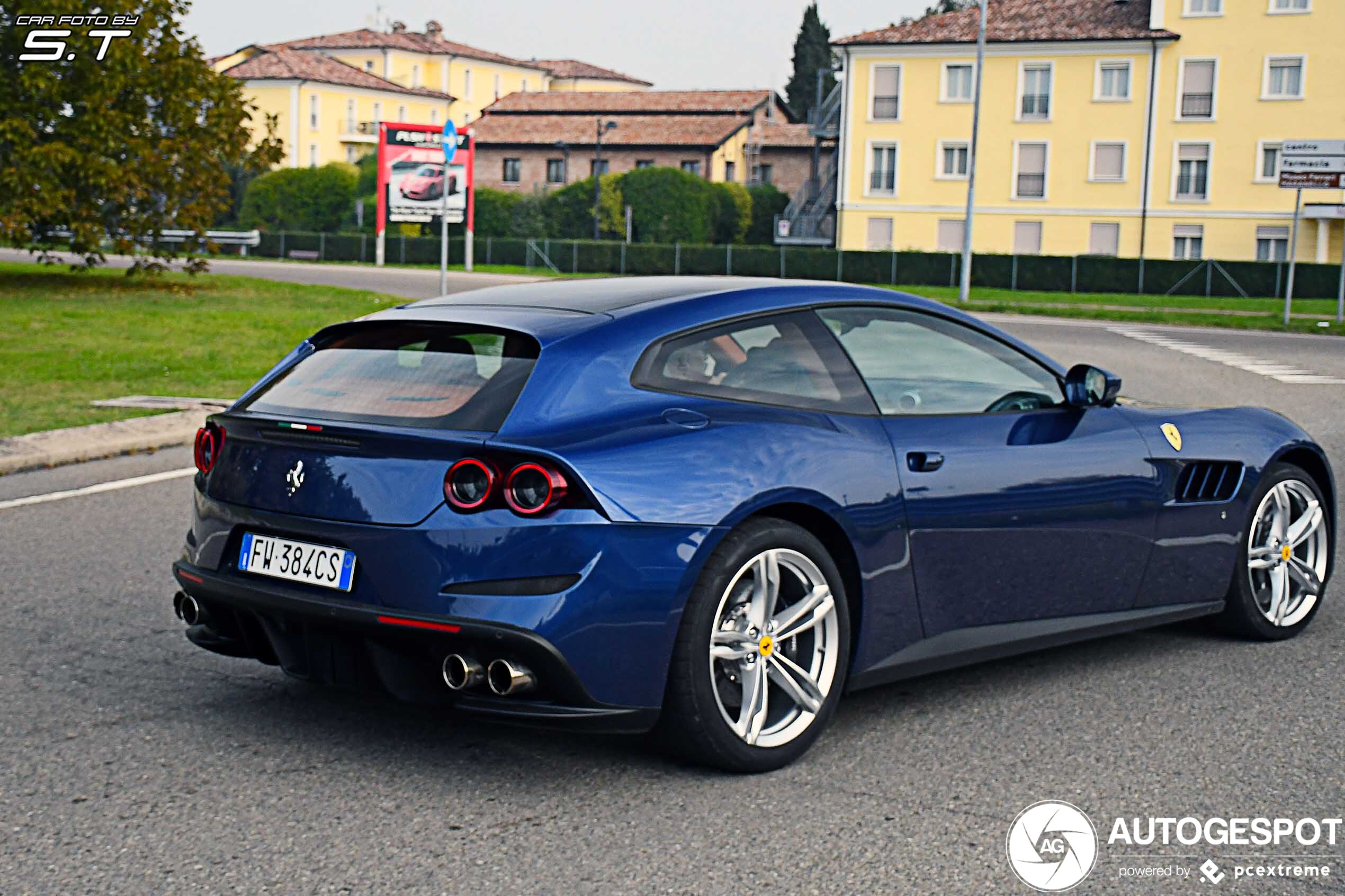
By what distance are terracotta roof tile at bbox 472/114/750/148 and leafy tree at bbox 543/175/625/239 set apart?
14.9 m

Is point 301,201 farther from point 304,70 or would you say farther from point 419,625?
point 419,625

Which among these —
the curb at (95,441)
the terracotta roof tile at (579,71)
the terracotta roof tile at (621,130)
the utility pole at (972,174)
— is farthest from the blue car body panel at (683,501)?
the terracotta roof tile at (579,71)

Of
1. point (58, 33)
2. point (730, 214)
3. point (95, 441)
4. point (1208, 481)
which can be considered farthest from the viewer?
point (730, 214)

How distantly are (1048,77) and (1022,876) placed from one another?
208ft

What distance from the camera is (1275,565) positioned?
6211 millimetres

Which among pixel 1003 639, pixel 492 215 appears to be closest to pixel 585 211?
pixel 492 215

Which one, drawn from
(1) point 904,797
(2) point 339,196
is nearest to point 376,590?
(1) point 904,797

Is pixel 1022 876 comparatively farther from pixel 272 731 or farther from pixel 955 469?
pixel 272 731

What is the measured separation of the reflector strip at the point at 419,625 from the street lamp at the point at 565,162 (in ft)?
288

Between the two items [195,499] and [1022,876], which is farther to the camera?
[195,499]

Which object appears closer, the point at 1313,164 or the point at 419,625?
the point at 419,625

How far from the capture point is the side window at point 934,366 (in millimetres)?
5117

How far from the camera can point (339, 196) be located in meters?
82.1

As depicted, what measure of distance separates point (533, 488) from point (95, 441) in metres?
7.76
